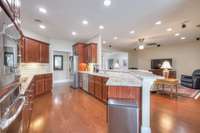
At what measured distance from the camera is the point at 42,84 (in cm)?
532

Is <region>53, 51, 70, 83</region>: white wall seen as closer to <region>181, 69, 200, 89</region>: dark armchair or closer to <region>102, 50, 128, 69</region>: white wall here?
<region>102, 50, 128, 69</region>: white wall

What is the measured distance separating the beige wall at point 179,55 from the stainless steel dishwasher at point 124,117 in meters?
9.12

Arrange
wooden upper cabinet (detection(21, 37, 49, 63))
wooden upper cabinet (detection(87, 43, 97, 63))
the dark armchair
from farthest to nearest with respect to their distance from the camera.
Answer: the dark armchair
wooden upper cabinet (detection(87, 43, 97, 63))
wooden upper cabinet (detection(21, 37, 49, 63))

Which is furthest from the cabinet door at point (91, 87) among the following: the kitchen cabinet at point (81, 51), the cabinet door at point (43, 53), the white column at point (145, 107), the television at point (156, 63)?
the television at point (156, 63)

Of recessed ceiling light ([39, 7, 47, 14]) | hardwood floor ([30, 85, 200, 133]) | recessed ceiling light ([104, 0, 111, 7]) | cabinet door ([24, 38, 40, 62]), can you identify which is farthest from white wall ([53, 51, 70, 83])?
recessed ceiling light ([104, 0, 111, 7])

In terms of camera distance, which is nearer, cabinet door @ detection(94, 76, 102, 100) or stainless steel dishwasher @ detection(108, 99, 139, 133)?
stainless steel dishwasher @ detection(108, 99, 139, 133)

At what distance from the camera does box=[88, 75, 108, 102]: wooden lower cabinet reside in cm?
423

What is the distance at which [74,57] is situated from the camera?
7.38m

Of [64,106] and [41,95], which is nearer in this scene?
[64,106]

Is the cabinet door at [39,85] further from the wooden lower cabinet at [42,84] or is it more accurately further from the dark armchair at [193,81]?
the dark armchair at [193,81]

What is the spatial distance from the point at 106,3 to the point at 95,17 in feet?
3.34

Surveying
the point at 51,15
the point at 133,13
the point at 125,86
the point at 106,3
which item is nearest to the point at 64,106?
the point at 125,86

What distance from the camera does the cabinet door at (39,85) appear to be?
16.0ft

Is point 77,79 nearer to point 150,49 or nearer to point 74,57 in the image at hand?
point 74,57
